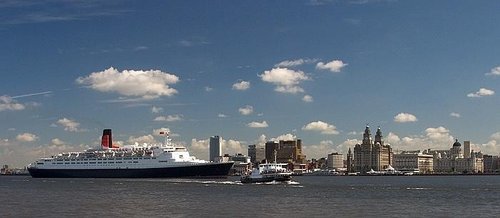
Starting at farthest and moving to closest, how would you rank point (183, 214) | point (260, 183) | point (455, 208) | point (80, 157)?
point (80, 157), point (260, 183), point (455, 208), point (183, 214)

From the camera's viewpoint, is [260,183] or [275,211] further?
[260,183]

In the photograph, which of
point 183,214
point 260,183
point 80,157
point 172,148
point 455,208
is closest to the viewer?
point 183,214

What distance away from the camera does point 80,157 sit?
176375 mm

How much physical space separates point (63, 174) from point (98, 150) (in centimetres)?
1192

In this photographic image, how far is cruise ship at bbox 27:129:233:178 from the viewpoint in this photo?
519ft

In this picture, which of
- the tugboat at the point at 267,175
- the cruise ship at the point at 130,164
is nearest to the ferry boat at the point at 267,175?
the tugboat at the point at 267,175

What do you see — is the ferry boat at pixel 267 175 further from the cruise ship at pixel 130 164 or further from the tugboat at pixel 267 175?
the cruise ship at pixel 130 164

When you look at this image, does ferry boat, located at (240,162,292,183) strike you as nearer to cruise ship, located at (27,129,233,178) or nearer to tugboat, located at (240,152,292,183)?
tugboat, located at (240,152,292,183)

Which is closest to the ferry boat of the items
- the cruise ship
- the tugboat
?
the tugboat

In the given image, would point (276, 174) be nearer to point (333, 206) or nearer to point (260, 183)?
point (260, 183)

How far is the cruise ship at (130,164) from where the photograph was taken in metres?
158

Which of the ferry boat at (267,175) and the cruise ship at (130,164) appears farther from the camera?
the cruise ship at (130,164)

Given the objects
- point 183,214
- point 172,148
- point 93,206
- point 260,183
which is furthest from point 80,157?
point 183,214

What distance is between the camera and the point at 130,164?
16388 centimetres
